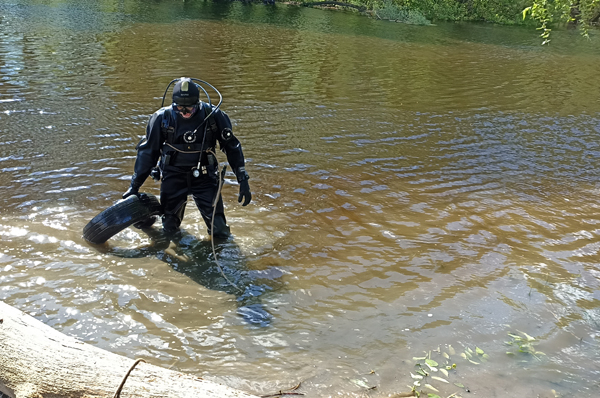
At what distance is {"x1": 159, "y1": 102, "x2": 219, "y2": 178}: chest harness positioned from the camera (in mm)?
5594

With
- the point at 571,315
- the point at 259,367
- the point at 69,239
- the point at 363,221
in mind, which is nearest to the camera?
the point at 259,367

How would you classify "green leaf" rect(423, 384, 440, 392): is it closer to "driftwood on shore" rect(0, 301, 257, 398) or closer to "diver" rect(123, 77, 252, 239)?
"driftwood on shore" rect(0, 301, 257, 398)

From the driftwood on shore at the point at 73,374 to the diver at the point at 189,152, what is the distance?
250cm

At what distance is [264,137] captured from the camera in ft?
34.2

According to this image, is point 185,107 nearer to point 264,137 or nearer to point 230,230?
point 230,230

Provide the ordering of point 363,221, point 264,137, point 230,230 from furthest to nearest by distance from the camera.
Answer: point 264,137
point 363,221
point 230,230

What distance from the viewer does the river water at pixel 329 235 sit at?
4.46m

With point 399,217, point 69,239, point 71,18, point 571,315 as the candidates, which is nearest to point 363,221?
point 399,217

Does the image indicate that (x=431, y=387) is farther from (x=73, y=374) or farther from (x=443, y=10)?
(x=443, y=10)

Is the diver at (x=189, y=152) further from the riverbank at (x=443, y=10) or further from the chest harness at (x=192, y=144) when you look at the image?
the riverbank at (x=443, y=10)

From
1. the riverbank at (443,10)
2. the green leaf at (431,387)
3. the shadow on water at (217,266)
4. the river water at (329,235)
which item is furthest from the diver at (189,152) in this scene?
the riverbank at (443,10)

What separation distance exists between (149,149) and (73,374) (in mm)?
3015

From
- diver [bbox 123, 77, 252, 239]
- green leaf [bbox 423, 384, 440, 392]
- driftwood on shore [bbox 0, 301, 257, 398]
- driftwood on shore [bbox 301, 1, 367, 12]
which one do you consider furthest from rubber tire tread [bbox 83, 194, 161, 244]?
driftwood on shore [bbox 301, 1, 367, 12]

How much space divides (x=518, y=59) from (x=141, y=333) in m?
22.9
